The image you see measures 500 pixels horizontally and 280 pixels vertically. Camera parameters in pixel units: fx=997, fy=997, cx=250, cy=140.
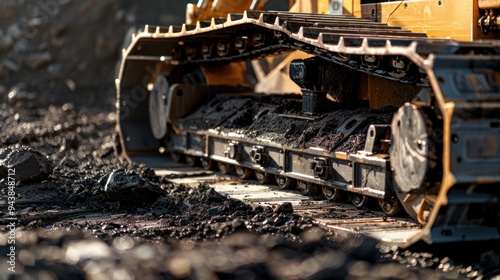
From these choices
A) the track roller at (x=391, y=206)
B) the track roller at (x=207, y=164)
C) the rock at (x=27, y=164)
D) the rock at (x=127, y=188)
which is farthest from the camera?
the track roller at (x=207, y=164)

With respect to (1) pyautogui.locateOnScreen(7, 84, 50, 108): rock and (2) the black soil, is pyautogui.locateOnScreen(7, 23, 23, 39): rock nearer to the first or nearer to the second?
(1) pyautogui.locateOnScreen(7, 84, 50, 108): rock

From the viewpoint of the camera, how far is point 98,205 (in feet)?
30.1

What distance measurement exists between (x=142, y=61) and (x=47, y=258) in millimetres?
7741

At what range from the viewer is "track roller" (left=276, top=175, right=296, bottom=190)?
9805mm

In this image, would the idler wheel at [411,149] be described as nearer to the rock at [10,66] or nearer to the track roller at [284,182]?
the track roller at [284,182]

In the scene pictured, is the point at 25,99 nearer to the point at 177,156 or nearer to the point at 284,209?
the point at 177,156

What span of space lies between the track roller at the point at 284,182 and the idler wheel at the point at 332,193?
685mm

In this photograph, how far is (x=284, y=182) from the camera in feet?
32.6

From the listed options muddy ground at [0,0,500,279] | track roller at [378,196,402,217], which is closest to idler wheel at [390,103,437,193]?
track roller at [378,196,402,217]

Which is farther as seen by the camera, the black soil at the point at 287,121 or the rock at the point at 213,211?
the black soil at the point at 287,121

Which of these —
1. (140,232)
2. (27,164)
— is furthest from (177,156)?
(140,232)

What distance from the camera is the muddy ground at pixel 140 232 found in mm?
5680

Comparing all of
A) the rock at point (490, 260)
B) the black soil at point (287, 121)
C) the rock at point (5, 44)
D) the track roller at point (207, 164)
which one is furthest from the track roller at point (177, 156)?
the rock at point (5, 44)

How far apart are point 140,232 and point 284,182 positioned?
2.48m
